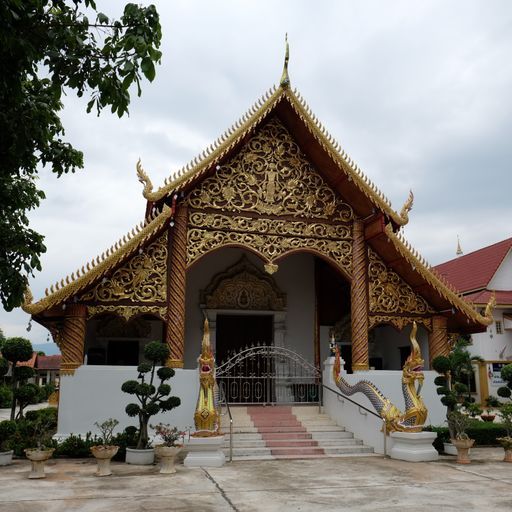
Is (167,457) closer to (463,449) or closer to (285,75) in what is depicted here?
A: (463,449)

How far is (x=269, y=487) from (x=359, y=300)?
4.96m

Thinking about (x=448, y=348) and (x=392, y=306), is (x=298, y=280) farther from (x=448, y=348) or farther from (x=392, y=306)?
(x=448, y=348)

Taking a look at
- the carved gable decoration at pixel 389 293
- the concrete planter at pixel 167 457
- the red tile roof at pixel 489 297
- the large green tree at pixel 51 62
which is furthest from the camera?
the red tile roof at pixel 489 297

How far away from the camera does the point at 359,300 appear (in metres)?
10.5

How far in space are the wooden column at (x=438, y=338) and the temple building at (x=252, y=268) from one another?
0.8 inches

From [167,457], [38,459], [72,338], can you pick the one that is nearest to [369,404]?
[167,457]

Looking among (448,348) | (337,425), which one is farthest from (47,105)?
(448,348)

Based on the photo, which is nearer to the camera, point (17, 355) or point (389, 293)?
point (17, 355)

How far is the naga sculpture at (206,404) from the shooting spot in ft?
25.3

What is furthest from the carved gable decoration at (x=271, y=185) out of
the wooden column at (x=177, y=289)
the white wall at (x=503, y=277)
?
the white wall at (x=503, y=277)

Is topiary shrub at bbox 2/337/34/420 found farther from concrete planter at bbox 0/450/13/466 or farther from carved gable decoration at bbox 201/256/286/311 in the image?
carved gable decoration at bbox 201/256/286/311

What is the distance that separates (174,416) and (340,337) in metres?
5.18

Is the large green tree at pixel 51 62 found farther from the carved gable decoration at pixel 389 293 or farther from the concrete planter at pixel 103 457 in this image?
the carved gable decoration at pixel 389 293

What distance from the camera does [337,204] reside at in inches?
429
